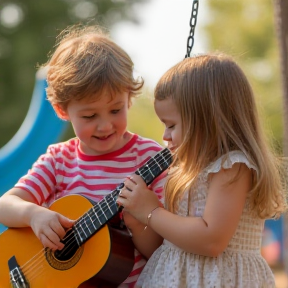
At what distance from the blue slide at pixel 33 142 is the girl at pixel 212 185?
175cm

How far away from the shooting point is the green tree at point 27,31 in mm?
18453

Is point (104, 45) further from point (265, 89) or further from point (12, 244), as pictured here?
point (265, 89)

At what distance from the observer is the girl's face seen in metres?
3.04

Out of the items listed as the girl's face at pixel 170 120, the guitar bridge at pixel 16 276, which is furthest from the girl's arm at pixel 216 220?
the guitar bridge at pixel 16 276

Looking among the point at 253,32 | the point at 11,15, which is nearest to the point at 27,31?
the point at 11,15

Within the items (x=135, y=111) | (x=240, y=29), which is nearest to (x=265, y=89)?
(x=240, y=29)

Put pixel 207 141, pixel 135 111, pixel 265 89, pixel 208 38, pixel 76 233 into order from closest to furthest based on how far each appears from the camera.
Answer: pixel 207 141
pixel 76 233
pixel 265 89
pixel 208 38
pixel 135 111

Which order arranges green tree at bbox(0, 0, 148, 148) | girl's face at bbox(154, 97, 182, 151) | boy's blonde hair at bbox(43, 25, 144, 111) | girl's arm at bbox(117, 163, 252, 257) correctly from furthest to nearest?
green tree at bbox(0, 0, 148, 148)
boy's blonde hair at bbox(43, 25, 144, 111)
girl's face at bbox(154, 97, 182, 151)
girl's arm at bbox(117, 163, 252, 257)

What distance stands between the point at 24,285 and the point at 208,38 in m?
16.8

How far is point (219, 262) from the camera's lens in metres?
3.01

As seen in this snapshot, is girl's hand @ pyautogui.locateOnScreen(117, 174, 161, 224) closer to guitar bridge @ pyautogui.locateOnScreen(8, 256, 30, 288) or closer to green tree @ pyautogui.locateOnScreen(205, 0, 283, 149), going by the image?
guitar bridge @ pyautogui.locateOnScreen(8, 256, 30, 288)

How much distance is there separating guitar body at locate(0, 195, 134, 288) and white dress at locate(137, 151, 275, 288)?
0.67 ft

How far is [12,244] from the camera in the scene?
3582mm

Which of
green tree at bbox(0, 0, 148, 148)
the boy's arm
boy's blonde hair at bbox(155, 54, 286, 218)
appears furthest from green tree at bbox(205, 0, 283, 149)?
boy's blonde hair at bbox(155, 54, 286, 218)
